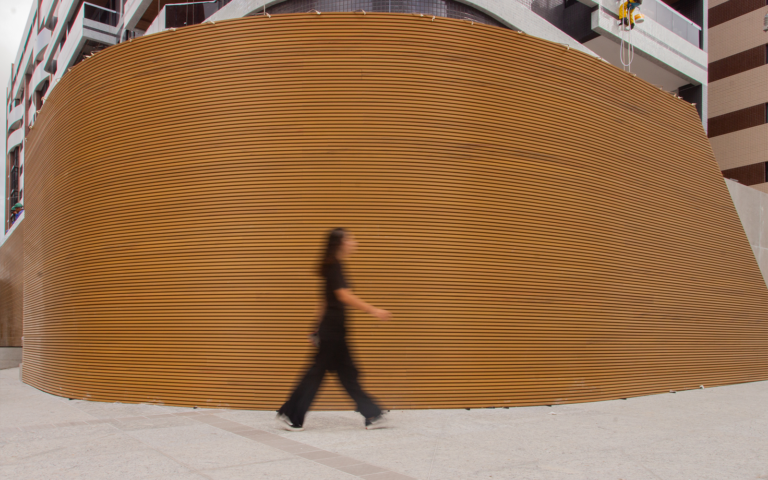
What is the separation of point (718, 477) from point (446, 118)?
429 centimetres

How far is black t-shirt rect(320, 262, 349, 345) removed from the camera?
474 cm

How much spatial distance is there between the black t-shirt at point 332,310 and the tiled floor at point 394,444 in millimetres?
809

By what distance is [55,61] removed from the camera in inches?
1116

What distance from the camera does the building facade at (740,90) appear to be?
2108cm

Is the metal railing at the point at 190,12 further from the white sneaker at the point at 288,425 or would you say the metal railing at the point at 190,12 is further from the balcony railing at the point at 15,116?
the balcony railing at the point at 15,116

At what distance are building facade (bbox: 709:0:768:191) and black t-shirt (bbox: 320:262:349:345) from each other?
67.9 ft

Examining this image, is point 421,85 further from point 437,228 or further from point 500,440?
point 500,440

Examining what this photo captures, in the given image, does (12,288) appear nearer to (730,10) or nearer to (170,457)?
(170,457)

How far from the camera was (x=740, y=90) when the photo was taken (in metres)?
22.0

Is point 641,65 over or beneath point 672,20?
beneath

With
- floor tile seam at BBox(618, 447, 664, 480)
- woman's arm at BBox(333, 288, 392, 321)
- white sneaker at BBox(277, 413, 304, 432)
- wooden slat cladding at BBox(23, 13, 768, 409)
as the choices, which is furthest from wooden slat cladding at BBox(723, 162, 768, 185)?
white sneaker at BBox(277, 413, 304, 432)

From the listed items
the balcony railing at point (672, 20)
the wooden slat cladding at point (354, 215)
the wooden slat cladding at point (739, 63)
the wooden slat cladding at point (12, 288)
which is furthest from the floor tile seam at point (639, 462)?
the wooden slat cladding at point (739, 63)

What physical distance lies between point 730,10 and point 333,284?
2459cm

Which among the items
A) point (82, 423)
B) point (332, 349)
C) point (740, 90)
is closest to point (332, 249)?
point (332, 349)
